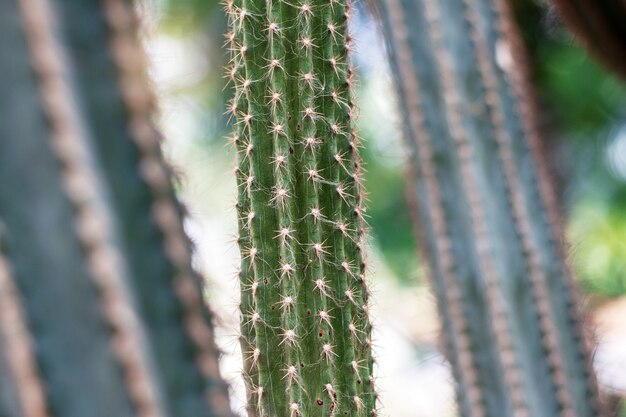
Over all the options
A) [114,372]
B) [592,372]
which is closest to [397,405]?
[592,372]

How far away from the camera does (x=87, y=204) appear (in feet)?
1.78

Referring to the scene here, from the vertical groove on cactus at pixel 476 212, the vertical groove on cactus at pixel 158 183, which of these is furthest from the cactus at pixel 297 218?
the vertical groove on cactus at pixel 476 212

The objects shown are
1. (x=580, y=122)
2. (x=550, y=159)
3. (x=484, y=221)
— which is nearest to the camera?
(x=484, y=221)

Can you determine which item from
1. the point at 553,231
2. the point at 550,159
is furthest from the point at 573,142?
the point at 553,231

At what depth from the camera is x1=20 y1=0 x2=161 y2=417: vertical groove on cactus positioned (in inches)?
21.0

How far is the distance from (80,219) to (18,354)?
0.09m

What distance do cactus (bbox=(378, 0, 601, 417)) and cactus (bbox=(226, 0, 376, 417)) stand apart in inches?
18.9

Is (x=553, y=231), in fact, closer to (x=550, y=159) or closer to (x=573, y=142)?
(x=550, y=159)

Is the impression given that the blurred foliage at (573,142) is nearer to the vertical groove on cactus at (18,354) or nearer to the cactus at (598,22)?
the cactus at (598,22)

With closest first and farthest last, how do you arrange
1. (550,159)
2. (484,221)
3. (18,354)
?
(18,354), (484,221), (550,159)

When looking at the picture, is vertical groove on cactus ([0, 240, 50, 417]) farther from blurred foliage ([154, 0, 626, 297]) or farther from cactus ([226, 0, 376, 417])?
blurred foliage ([154, 0, 626, 297])

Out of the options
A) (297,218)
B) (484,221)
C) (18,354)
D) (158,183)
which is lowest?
(18,354)

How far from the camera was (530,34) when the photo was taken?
5539mm

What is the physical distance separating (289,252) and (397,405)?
2798mm
